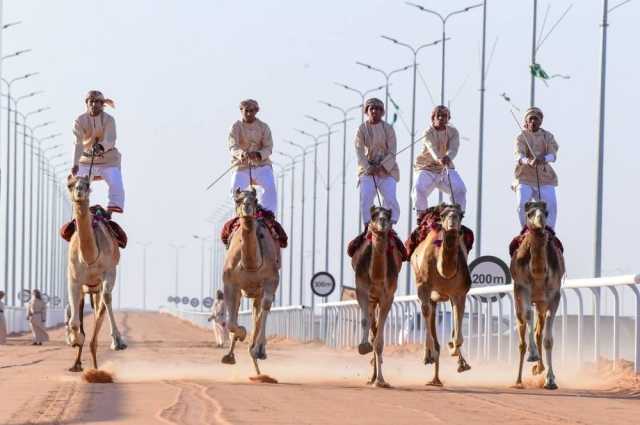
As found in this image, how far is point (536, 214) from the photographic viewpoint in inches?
981

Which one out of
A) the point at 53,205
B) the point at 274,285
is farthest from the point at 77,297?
the point at 53,205

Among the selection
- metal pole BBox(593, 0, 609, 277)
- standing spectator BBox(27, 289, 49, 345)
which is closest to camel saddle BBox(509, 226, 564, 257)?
metal pole BBox(593, 0, 609, 277)

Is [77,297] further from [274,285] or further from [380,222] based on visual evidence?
[380,222]

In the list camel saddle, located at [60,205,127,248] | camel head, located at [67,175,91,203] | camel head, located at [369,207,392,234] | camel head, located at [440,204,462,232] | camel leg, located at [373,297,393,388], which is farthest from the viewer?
camel saddle, located at [60,205,127,248]

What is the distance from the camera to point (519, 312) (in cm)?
2614

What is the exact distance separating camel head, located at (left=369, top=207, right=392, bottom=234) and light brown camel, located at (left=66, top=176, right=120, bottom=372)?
3950 millimetres

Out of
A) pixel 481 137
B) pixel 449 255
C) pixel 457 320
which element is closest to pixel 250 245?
pixel 449 255

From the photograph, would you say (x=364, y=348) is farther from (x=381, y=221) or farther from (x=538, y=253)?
(x=538, y=253)

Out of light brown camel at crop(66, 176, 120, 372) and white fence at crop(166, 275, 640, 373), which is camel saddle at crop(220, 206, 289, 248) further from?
white fence at crop(166, 275, 640, 373)

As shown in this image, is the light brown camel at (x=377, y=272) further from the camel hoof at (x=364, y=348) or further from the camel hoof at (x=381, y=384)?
the camel hoof at (x=381, y=384)

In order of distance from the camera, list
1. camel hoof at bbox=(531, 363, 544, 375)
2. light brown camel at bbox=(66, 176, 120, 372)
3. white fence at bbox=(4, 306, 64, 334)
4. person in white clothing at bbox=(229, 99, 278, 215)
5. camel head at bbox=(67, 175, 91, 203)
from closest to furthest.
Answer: camel head at bbox=(67, 175, 91, 203) → camel hoof at bbox=(531, 363, 544, 375) → light brown camel at bbox=(66, 176, 120, 372) → person in white clothing at bbox=(229, 99, 278, 215) → white fence at bbox=(4, 306, 64, 334)

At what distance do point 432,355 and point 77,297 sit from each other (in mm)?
5108

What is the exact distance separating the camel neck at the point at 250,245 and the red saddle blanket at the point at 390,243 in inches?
55.4

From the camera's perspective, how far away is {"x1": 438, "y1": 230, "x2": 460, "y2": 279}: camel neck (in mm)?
24969
